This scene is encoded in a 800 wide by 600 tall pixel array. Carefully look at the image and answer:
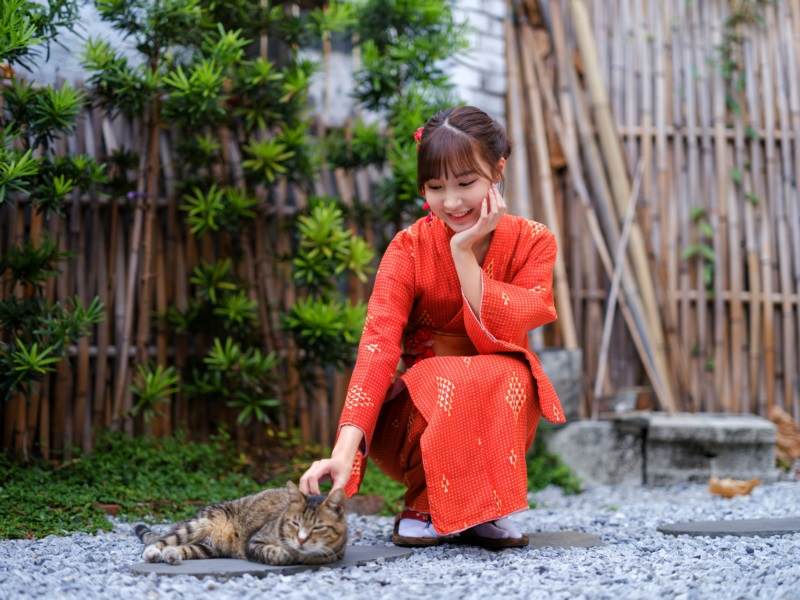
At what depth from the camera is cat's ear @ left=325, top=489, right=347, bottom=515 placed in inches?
85.3

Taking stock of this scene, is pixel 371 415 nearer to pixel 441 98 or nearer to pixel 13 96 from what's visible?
pixel 13 96

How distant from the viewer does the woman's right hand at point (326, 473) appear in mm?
2180

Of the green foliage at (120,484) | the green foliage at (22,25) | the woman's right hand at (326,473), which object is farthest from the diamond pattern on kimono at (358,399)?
the green foliage at (22,25)

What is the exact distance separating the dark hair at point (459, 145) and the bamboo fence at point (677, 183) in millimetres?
2713

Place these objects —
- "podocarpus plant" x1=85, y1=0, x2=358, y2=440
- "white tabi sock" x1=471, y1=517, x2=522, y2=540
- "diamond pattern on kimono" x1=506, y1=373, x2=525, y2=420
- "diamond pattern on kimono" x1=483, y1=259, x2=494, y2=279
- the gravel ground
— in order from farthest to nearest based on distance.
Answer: "podocarpus plant" x1=85, y1=0, x2=358, y2=440 → "diamond pattern on kimono" x1=483, y1=259, x2=494, y2=279 → "white tabi sock" x1=471, y1=517, x2=522, y2=540 → "diamond pattern on kimono" x1=506, y1=373, x2=525, y2=420 → the gravel ground

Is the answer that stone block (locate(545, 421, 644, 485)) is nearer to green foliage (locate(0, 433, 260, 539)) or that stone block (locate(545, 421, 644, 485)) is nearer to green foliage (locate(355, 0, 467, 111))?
green foliage (locate(0, 433, 260, 539))

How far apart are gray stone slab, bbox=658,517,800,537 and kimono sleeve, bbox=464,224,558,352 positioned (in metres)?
0.91

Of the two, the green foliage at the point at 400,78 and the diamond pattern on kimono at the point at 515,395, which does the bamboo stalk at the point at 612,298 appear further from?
the diamond pattern on kimono at the point at 515,395

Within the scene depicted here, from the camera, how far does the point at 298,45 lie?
14.8 feet

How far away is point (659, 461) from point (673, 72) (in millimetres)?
2552

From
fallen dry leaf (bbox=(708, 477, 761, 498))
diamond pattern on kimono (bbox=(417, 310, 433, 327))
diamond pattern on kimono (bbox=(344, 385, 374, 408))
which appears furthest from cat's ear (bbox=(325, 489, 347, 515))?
fallen dry leaf (bbox=(708, 477, 761, 498))

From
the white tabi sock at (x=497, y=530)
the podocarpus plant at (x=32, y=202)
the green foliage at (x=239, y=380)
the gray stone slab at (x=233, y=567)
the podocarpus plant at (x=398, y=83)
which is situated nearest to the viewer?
the gray stone slab at (x=233, y=567)

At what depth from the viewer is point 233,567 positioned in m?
2.14

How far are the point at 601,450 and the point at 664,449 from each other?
1.13ft
